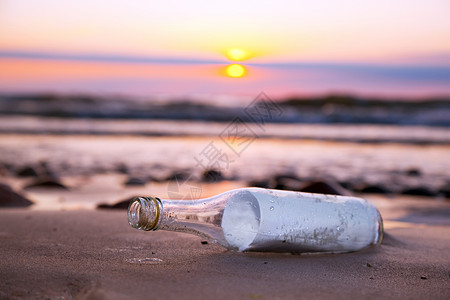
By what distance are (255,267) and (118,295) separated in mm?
615

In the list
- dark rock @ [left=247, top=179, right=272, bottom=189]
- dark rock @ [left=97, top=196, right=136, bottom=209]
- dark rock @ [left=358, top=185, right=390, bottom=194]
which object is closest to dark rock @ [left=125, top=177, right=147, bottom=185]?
dark rock @ [left=247, top=179, right=272, bottom=189]

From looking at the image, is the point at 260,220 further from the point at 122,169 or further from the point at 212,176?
the point at 122,169

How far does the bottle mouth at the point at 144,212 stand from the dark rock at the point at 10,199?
2207 millimetres

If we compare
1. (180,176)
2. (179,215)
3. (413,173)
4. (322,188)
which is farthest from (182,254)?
(413,173)

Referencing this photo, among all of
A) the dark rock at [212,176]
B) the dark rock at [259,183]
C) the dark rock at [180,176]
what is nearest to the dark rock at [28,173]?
the dark rock at [180,176]

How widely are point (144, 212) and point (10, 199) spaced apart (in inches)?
89.9

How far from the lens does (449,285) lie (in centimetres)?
203

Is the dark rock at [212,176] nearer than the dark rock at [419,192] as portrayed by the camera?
No

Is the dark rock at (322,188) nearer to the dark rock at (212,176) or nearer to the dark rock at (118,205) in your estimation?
the dark rock at (118,205)

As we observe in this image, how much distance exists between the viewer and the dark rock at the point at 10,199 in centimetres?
387

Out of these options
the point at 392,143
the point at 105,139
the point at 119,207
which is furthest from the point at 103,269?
the point at 392,143

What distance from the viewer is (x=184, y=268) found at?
2021mm

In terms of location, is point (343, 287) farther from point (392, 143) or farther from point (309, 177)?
point (392, 143)

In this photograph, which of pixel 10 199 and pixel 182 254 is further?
pixel 10 199
